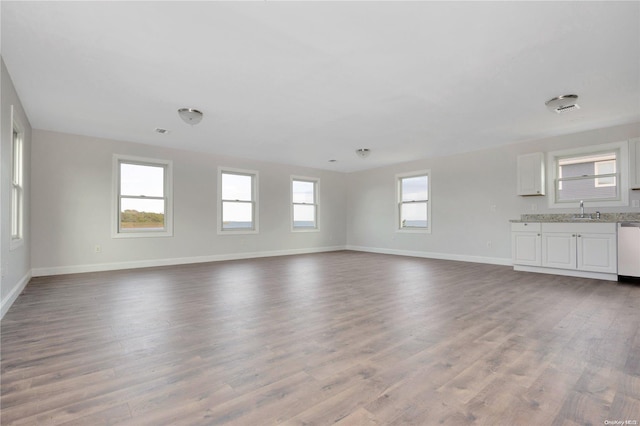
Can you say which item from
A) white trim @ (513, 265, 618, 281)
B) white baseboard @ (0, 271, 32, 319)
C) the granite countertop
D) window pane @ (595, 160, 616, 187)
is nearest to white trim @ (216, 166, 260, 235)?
white baseboard @ (0, 271, 32, 319)

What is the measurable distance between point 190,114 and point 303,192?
15.8 feet

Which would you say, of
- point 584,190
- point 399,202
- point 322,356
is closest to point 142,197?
point 322,356

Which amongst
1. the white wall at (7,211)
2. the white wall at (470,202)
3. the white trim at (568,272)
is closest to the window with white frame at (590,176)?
the white wall at (470,202)

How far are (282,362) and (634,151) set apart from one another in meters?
5.94

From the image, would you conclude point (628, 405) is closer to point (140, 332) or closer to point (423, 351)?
point (423, 351)

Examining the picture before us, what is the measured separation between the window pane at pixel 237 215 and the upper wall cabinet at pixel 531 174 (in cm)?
572

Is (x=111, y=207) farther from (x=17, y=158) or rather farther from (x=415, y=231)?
(x=415, y=231)

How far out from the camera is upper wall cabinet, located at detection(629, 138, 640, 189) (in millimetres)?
4711

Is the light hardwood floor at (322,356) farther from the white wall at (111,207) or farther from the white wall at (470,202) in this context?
the white wall at (470,202)

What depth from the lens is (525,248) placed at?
5.52 m

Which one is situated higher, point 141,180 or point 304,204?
point 141,180

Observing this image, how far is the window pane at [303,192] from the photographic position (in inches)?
340

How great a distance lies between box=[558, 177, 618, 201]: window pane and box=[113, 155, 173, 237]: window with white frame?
7.38m

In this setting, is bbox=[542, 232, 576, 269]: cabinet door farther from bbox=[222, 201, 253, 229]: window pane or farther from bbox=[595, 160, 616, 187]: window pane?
bbox=[222, 201, 253, 229]: window pane
